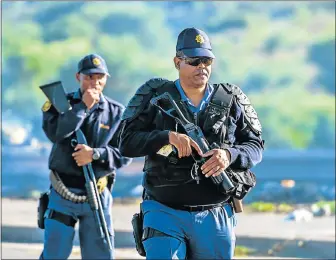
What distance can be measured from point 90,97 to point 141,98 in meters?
1.82

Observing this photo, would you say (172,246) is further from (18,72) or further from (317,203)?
(18,72)

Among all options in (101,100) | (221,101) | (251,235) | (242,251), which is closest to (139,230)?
(221,101)

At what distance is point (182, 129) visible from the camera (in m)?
5.23

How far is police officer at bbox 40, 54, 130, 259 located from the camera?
698 cm

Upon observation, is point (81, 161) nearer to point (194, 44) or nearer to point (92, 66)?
point (92, 66)

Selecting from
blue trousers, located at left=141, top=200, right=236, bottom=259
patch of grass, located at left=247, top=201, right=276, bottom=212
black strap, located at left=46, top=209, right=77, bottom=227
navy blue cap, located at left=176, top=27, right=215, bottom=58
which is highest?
patch of grass, located at left=247, top=201, right=276, bottom=212

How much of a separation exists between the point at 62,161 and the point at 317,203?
5044mm

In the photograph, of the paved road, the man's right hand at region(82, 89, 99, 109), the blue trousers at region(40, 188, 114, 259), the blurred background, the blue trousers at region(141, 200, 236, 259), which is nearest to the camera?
the blue trousers at region(141, 200, 236, 259)

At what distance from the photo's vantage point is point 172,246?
514 centimetres

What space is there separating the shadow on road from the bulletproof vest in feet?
14.4

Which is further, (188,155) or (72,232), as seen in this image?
(72,232)

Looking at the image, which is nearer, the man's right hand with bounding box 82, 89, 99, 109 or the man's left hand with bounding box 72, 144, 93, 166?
the man's left hand with bounding box 72, 144, 93, 166

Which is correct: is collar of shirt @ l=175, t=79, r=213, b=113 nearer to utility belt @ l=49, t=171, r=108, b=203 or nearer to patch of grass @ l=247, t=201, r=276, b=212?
utility belt @ l=49, t=171, r=108, b=203

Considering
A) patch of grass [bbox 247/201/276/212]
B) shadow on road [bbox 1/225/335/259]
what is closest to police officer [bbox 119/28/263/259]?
shadow on road [bbox 1/225/335/259]
